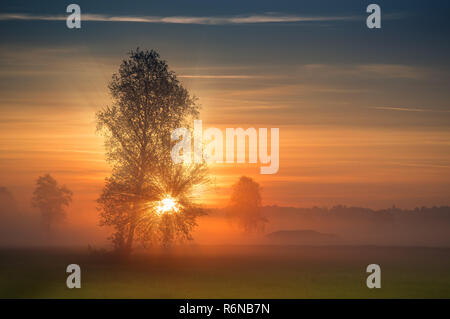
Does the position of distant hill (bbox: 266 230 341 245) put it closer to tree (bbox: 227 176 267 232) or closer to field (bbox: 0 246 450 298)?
tree (bbox: 227 176 267 232)

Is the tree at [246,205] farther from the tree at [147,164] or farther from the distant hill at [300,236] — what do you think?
the tree at [147,164]

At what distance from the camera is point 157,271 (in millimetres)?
42438

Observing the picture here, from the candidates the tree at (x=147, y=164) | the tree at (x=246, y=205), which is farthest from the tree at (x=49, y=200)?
the tree at (x=147, y=164)

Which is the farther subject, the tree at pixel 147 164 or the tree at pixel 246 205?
the tree at pixel 246 205

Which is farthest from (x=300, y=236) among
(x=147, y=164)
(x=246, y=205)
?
(x=147, y=164)

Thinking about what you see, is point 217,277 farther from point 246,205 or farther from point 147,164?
point 246,205

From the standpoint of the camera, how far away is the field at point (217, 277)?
34.2 metres

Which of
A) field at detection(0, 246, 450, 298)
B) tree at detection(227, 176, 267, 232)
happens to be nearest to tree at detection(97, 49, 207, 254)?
field at detection(0, 246, 450, 298)

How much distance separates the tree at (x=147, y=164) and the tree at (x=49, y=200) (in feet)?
226

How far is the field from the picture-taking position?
34.2 meters

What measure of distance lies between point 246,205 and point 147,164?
59.4m

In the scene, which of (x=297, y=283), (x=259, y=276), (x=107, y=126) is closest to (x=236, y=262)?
(x=259, y=276)

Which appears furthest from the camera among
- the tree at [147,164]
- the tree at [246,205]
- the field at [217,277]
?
the tree at [246,205]
